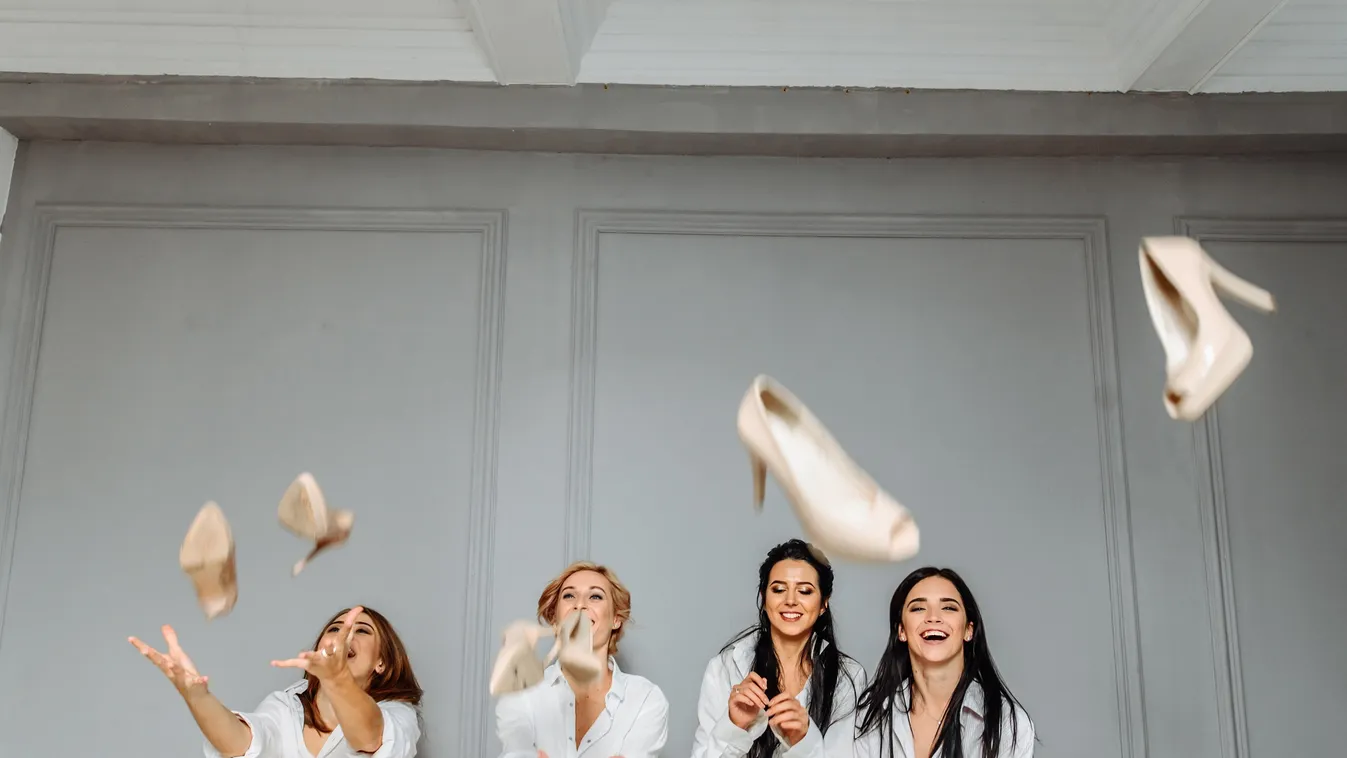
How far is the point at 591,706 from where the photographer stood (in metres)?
2.66

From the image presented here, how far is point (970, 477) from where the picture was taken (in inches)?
130

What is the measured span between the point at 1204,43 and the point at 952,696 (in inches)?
78.7

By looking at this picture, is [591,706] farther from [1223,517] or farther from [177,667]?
[1223,517]

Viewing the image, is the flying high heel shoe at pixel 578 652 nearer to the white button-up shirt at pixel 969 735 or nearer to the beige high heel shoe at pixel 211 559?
the beige high heel shoe at pixel 211 559

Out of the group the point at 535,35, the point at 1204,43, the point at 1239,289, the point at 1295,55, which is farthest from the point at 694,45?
the point at 1239,289

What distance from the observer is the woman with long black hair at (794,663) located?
259 cm

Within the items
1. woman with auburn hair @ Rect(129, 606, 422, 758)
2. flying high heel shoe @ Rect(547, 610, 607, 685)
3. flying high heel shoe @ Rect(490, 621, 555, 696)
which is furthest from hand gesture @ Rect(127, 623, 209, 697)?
flying high heel shoe @ Rect(547, 610, 607, 685)

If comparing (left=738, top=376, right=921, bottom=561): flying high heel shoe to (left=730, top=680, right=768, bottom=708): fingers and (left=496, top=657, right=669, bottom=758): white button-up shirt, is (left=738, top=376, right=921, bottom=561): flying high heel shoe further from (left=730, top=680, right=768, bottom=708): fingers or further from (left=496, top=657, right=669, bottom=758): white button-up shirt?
(left=496, top=657, right=669, bottom=758): white button-up shirt

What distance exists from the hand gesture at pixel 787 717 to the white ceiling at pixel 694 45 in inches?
77.1

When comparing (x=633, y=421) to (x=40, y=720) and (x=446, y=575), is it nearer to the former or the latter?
(x=446, y=575)

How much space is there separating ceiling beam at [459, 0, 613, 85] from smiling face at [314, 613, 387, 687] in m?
1.66

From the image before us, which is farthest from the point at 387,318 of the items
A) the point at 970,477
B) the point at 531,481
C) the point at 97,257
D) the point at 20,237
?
the point at 970,477

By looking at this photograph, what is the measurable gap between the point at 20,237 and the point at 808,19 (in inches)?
105

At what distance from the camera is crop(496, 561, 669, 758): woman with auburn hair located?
8.46 ft
